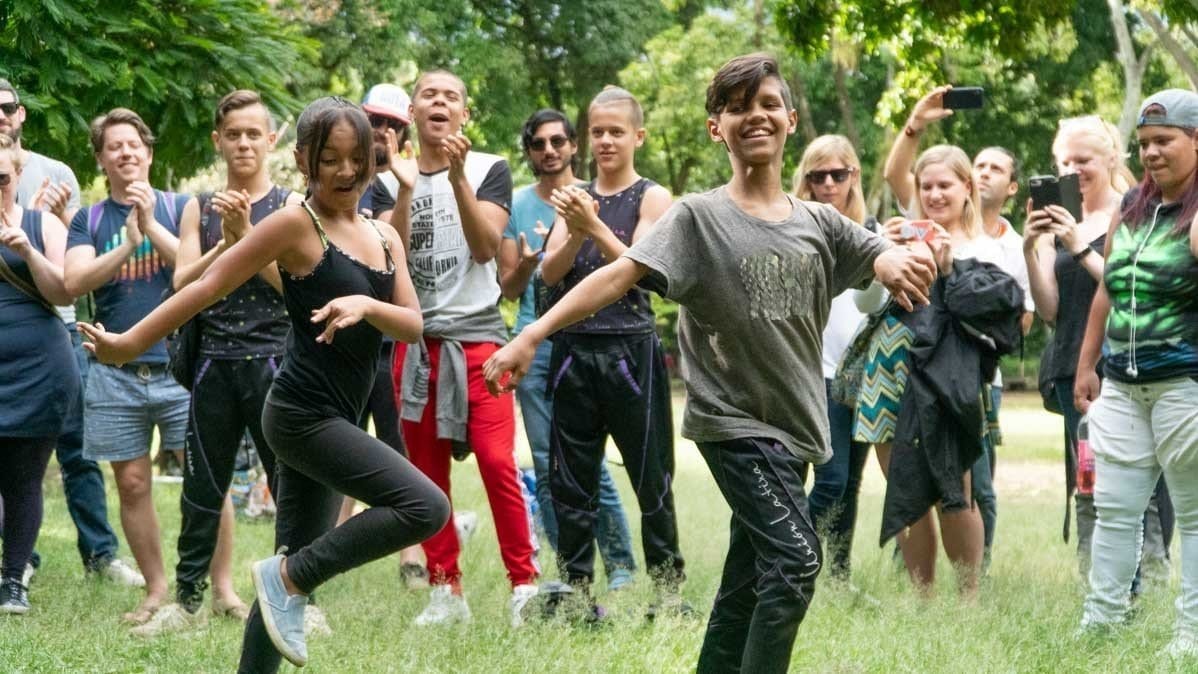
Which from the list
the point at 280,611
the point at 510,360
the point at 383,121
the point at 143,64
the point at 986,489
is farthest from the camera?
the point at 143,64

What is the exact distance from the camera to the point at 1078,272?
7.59 meters

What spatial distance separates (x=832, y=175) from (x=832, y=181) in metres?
0.03

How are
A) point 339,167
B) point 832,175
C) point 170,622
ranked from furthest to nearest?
point 832,175
point 170,622
point 339,167

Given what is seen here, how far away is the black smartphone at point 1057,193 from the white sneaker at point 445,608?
3.20m

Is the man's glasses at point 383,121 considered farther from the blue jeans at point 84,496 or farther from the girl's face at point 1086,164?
the girl's face at point 1086,164

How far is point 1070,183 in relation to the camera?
6.99 metres

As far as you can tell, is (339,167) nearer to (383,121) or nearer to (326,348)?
(326,348)

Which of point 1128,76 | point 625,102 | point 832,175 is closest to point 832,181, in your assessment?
point 832,175

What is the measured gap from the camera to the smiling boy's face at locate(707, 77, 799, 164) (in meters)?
4.95

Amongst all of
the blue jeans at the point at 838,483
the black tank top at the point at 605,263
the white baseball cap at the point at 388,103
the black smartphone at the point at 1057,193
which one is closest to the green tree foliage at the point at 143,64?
the white baseball cap at the point at 388,103

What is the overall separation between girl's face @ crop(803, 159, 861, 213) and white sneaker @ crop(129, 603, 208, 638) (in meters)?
3.61

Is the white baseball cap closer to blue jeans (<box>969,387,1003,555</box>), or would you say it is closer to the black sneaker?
the black sneaker

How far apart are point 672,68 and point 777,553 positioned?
30.2m

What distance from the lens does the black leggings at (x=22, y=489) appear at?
716 cm
